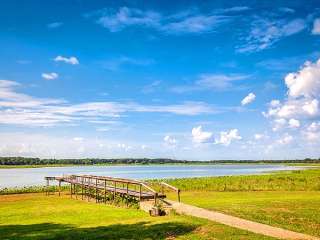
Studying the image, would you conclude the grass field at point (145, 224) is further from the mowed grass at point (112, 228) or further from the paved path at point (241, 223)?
the paved path at point (241, 223)

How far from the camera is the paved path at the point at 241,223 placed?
16219 mm

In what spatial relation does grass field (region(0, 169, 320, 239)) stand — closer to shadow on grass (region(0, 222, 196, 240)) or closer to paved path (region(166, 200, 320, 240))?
shadow on grass (region(0, 222, 196, 240))

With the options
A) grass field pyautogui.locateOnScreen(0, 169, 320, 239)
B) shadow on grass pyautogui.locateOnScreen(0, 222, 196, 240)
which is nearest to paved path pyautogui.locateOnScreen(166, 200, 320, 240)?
grass field pyautogui.locateOnScreen(0, 169, 320, 239)

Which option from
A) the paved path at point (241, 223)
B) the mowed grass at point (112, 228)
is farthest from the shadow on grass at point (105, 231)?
the paved path at point (241, 223)

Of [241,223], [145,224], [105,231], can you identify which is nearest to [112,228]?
[105,231]

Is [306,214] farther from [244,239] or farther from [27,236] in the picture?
[27,236]

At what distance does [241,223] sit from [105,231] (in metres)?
6.39

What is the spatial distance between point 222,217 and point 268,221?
239 cm

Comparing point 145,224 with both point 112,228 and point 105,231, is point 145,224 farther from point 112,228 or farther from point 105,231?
point 105,231

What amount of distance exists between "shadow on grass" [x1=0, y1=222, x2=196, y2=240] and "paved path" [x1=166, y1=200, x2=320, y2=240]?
7.16ft

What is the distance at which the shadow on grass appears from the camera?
692 inches

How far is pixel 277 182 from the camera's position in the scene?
55062 mm

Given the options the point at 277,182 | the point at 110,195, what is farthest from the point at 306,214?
the point at 277,182

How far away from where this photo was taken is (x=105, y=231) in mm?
18891
